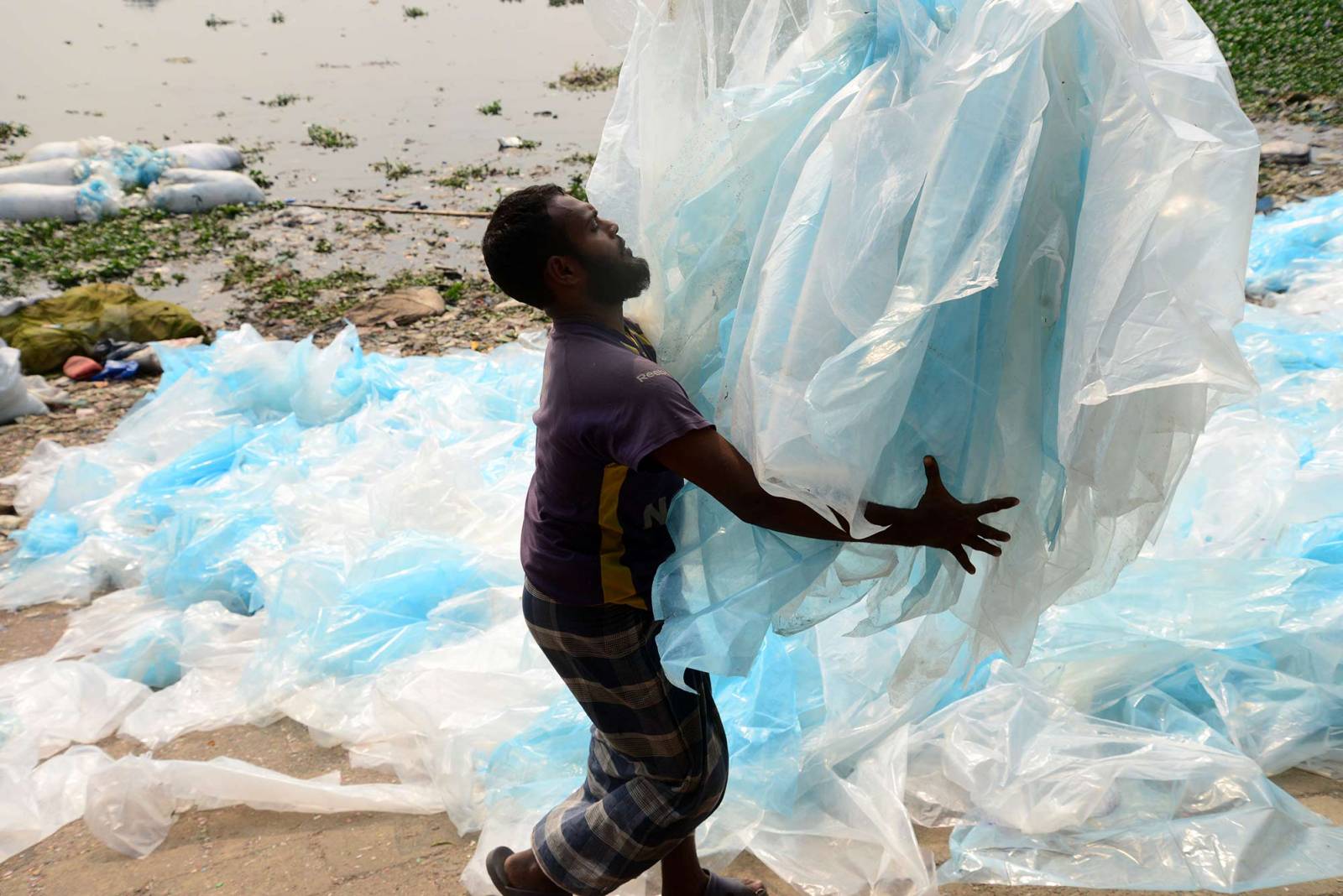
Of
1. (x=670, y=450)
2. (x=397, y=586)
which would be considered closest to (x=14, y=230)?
(x=397, y=586)

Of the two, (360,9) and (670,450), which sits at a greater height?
(670,450)

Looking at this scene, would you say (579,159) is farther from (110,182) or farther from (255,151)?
(110,182)

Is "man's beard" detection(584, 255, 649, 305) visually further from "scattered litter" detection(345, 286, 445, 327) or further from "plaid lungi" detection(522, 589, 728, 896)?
"scattered litter" detection(345, 286, 445, 327)

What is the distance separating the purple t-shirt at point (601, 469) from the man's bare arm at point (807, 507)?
33 mm

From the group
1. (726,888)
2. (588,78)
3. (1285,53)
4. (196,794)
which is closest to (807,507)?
(726,888)

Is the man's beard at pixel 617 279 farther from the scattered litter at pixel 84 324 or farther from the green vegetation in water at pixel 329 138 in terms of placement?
the green vegetation in water at pixel 329 138

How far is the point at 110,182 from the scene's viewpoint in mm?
9484

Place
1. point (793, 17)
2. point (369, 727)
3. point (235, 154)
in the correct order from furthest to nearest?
point (235, 154), point (369, 727), point (793, 17)

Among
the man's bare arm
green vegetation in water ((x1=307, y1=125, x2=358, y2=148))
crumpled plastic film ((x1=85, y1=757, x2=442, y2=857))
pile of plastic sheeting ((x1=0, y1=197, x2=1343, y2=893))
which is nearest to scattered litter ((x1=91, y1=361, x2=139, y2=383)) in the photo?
pile of plastic sheeting ((x1=0, y1=197, x2=1343, y2=893))

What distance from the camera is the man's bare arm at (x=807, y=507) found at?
1.42 m

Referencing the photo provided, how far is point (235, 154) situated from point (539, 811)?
9863 millimetres

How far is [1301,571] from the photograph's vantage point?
94.7 inches

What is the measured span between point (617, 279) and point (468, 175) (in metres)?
8.89

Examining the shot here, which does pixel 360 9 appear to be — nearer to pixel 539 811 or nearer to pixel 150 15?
pixel 150 15
